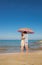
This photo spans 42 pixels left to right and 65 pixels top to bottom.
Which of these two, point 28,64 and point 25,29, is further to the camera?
point 25,29

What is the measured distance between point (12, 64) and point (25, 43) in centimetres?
182

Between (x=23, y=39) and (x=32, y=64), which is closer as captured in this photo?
(x=32, y=64)

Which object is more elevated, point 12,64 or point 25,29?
point 25,29

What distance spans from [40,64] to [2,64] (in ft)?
3.80

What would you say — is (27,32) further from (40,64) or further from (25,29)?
(40,64)

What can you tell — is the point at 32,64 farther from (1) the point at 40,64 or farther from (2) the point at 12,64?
(2) the point at 12,64

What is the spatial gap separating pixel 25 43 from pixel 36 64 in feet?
5.87

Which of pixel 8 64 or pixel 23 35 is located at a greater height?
pixel 23 35

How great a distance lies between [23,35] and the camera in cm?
717

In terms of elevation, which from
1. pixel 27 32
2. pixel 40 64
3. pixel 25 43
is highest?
pixel 27 32

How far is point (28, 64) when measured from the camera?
558cm

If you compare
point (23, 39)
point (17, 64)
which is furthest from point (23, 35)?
point (17, 64)

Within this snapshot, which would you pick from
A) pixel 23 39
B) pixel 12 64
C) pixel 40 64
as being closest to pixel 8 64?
pixel 12 64

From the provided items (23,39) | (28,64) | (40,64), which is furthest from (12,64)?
(23,39)
